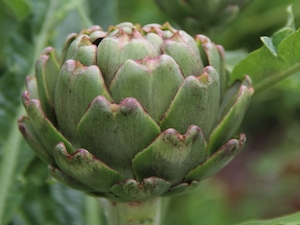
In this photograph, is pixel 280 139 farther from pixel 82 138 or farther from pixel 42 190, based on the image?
pixel 82 138

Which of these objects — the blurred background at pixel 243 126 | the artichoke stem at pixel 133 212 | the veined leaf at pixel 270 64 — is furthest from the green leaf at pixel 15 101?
the veined leaf at pixel 270 64

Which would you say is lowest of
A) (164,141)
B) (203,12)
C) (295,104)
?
(164,141)

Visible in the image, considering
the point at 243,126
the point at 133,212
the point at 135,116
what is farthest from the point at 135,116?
the point at 243,126

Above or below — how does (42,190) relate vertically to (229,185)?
below

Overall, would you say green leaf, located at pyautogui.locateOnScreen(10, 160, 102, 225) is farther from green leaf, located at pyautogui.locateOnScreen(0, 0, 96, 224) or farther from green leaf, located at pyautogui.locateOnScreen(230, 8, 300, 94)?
green leaf, located at pyautogui.locateOnScreen(230, 8, 300, 94)

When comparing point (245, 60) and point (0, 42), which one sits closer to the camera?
point (245, 60)

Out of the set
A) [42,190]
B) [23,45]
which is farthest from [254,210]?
[23,45]
